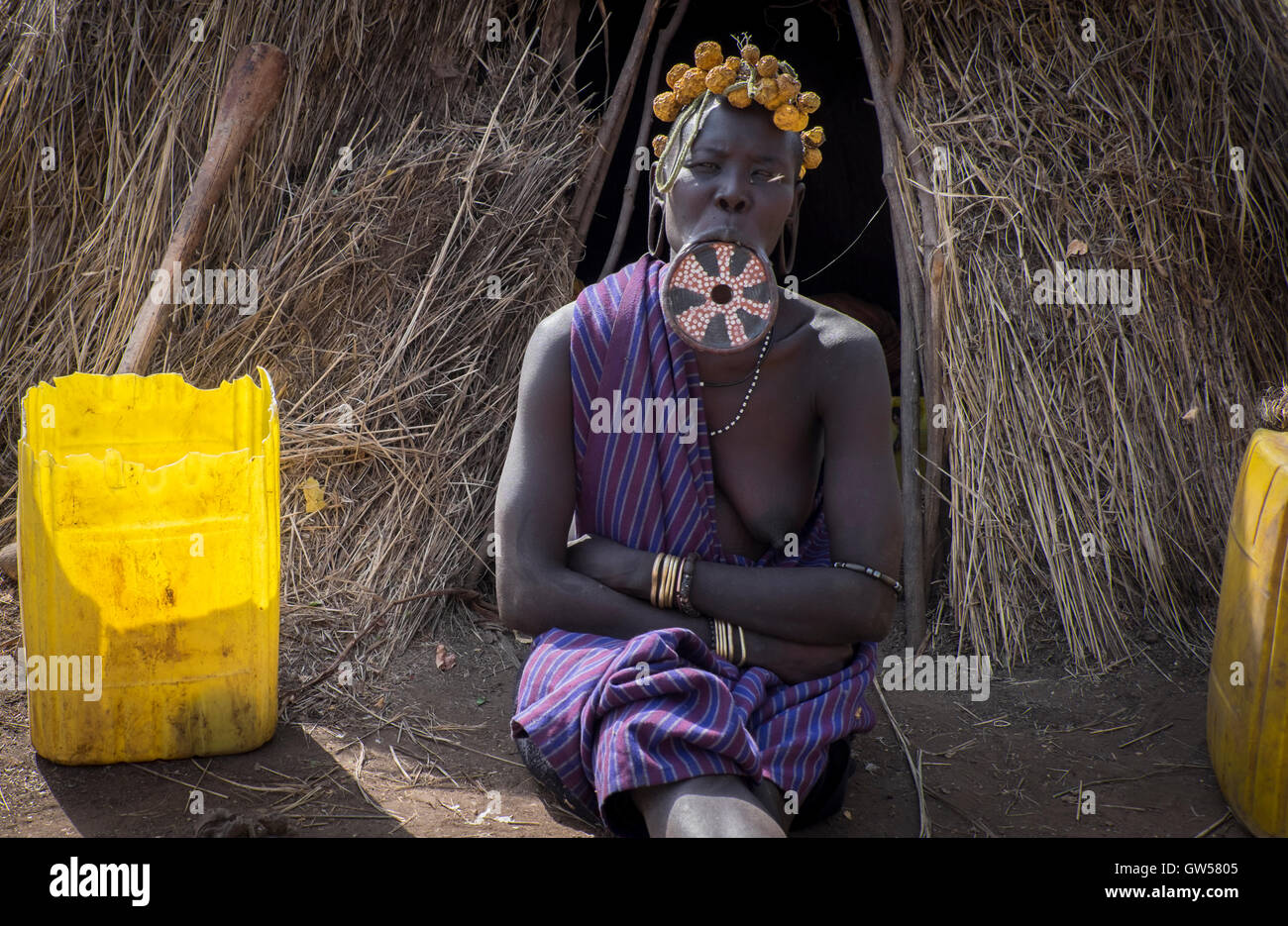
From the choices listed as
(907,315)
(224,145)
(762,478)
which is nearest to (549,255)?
(224,145)

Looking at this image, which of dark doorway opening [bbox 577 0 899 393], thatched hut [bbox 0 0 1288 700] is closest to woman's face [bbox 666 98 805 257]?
thatched hut [bbox 0 0 1288 700]

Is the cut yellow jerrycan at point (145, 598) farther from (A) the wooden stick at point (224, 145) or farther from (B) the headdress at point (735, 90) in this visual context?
(B) the headdress at point (735, 90)

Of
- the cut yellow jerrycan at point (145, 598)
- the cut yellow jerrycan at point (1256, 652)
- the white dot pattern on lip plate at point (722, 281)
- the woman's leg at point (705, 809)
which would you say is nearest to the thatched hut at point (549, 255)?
the cut yellow jerrycan at point (145, 598)

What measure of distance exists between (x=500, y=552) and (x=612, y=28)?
3.28 meters

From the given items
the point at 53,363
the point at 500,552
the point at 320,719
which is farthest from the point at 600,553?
the point at 53,363

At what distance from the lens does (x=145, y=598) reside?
2.48m

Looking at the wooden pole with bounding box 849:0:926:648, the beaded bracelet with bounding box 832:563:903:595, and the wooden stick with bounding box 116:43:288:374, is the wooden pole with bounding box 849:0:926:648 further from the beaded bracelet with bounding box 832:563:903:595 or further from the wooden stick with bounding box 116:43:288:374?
the wooden stick with bounding box 116:43:288:374

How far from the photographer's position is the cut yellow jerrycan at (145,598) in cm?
242

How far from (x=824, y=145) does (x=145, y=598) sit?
386cm

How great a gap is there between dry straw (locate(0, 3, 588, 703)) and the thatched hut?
11 millimetres

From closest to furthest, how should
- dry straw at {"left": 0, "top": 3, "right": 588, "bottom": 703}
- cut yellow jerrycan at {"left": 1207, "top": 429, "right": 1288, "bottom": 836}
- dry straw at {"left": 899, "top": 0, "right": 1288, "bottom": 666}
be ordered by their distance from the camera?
cut yellow jerrycan at {"left": 1207, "top": 429, "right": 1288, "bottom": 836}, dry straw at {"left": 899, "top": 0, "right": 1288, "bottom": 666}, dry straw at {"left": 0, "top": 3, "right": 588, "bottom": 703}

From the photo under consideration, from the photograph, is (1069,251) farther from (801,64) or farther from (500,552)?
(500,552)

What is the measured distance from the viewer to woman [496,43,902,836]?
7.04 ft

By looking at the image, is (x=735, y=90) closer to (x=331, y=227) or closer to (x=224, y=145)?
(x=331, y=227)
